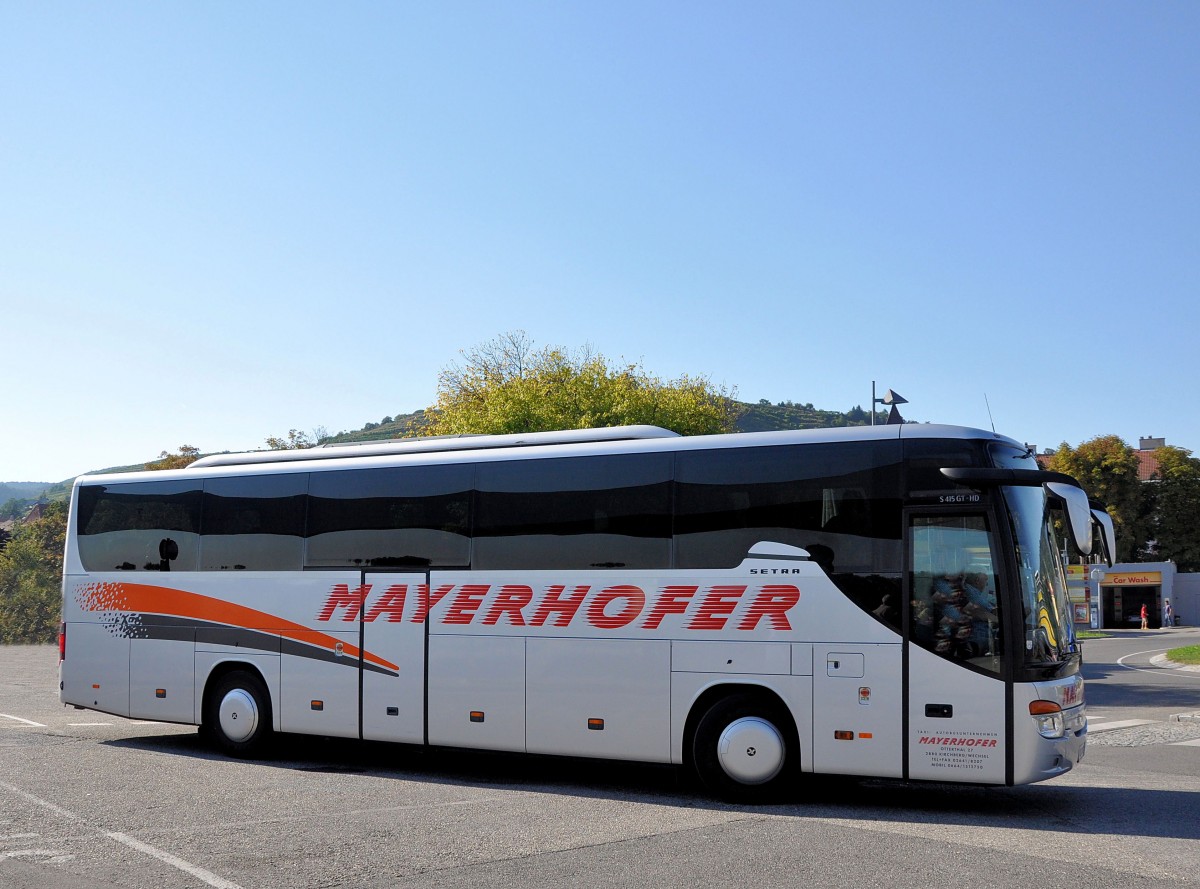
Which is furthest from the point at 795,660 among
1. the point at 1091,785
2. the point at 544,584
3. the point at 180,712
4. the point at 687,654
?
the point at 180,712

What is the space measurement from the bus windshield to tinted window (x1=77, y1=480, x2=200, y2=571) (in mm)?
9668

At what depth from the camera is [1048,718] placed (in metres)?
9.70

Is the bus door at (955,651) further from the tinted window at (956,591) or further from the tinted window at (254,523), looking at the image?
the tinted window at (254,523)

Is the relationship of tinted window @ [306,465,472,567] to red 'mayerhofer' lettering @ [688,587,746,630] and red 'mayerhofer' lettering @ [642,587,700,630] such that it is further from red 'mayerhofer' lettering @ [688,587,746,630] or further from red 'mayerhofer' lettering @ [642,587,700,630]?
red 'mayerhofer' lettering @ [688,587,746,630]

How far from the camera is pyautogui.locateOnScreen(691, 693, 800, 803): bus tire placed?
415 inches

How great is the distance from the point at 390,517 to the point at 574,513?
2.40 meters

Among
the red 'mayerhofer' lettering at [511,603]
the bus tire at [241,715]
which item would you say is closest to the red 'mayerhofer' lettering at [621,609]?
the red 'mayerhofer' lettering at [511,603]

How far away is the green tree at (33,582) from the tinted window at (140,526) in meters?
78.0

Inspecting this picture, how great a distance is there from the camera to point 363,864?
7.89m

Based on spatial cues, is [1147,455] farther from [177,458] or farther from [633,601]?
[633,601]

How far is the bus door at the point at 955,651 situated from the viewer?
385 inches

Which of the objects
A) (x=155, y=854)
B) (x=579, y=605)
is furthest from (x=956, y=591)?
(x=155, y=854)

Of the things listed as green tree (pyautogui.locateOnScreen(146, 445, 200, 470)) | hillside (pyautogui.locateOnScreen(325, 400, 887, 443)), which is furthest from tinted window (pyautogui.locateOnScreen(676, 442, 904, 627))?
hillside (pyautogui.locateOnScreen(325, 400, 887, 443))

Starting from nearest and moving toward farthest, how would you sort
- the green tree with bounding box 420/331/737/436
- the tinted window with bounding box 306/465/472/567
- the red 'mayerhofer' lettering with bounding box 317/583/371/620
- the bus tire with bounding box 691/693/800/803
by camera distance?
1. the bus tire with bounding box 691/693/800/803
2. the tinted window with bounding box 306/465/472/567
3. the red 'mayerhofer' lettering with bounding box 317/583/371/620
4. the green tree with bounding box 420/331/737/436
